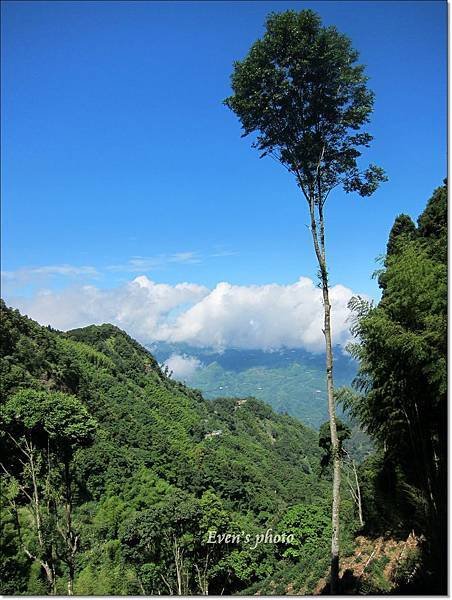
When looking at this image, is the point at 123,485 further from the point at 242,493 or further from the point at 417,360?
the point at 417,360

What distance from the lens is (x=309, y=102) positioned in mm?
6285

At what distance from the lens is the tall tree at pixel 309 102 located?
19.5 feet

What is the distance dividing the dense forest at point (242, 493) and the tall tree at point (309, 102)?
49.7 inches

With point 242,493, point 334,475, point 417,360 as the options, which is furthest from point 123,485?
point 417,360

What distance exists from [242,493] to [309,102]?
27566 mm

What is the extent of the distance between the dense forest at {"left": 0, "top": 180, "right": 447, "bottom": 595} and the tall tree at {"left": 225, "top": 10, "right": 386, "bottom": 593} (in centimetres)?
126

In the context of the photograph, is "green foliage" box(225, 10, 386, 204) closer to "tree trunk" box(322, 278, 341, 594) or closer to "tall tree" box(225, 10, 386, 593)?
"tall tree" box(225, 10, 386, 593)

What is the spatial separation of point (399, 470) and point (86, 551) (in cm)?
1208

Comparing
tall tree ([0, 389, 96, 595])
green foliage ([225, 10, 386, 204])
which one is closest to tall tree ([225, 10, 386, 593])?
green foliage ([225, 10, 386, 204])

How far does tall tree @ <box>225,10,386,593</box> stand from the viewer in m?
5.96

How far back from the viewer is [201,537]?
483 inches

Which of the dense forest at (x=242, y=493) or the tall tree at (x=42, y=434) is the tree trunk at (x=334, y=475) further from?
the tall tree at (x=42, y=434)

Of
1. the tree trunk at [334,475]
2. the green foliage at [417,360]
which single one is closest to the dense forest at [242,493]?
the green foliage at [417,360]

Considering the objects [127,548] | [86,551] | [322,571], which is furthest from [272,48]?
[86,551]
